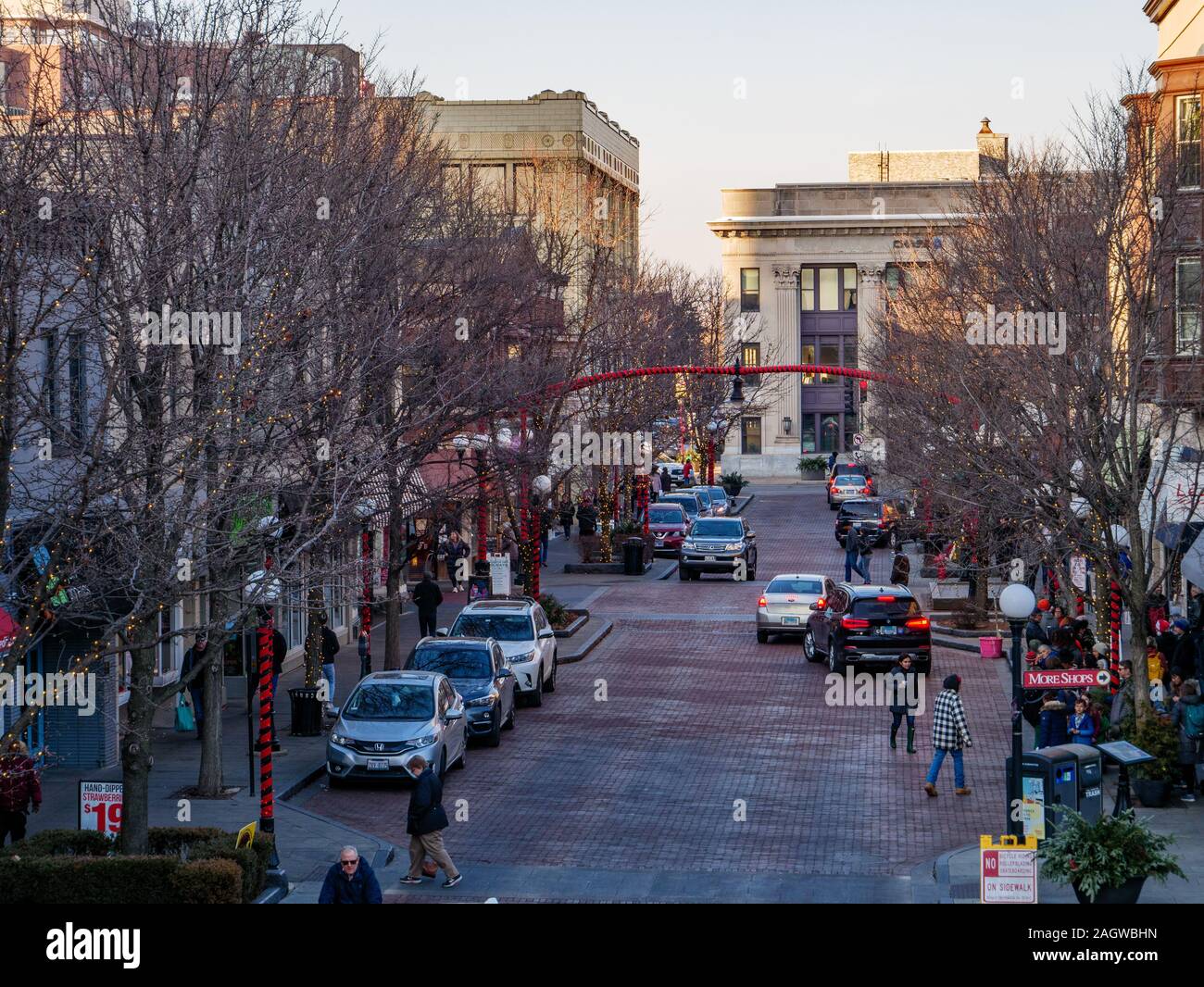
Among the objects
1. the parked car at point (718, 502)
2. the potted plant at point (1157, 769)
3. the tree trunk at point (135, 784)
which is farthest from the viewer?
the parked car at point (718, 502)

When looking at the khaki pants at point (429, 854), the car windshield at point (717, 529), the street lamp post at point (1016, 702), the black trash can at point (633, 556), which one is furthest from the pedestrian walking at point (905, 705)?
the black trash can at point (633, 556)

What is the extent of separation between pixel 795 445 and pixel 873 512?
3749cm

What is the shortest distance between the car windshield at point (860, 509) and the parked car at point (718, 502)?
574cm

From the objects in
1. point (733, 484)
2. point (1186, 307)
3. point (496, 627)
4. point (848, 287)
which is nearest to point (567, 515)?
point (733, 484)

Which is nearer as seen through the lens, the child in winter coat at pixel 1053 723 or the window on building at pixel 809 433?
the child in winter coat at pixel 1053 723

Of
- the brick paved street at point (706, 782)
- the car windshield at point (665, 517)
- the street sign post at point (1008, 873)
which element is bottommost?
the brick paved street at point (706, 782)

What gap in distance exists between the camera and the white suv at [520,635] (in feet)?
95.0

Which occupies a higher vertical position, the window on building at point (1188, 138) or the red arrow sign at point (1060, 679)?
the window on building at point (1188, 138)

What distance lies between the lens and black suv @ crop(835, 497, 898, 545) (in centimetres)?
5406

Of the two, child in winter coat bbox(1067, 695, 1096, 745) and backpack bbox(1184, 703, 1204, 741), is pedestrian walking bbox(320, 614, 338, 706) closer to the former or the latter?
child in winter coat bbox(1067, 695, 1096, 745)

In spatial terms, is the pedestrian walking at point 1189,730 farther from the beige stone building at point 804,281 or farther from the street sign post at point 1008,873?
the beige stone building at point 804,281

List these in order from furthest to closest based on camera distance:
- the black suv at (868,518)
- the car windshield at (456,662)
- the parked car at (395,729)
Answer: the black suv at (868,518) → the car windshield at (456,662) → the parked car at (395,729)

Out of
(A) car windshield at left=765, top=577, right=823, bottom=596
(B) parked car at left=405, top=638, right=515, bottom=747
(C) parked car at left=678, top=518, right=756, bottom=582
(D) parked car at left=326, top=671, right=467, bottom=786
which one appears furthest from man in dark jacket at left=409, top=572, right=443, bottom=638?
(C) parked car at left=678, top=518, right=756, bottom=582

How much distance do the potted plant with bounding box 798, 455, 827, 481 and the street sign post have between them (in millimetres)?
73597
